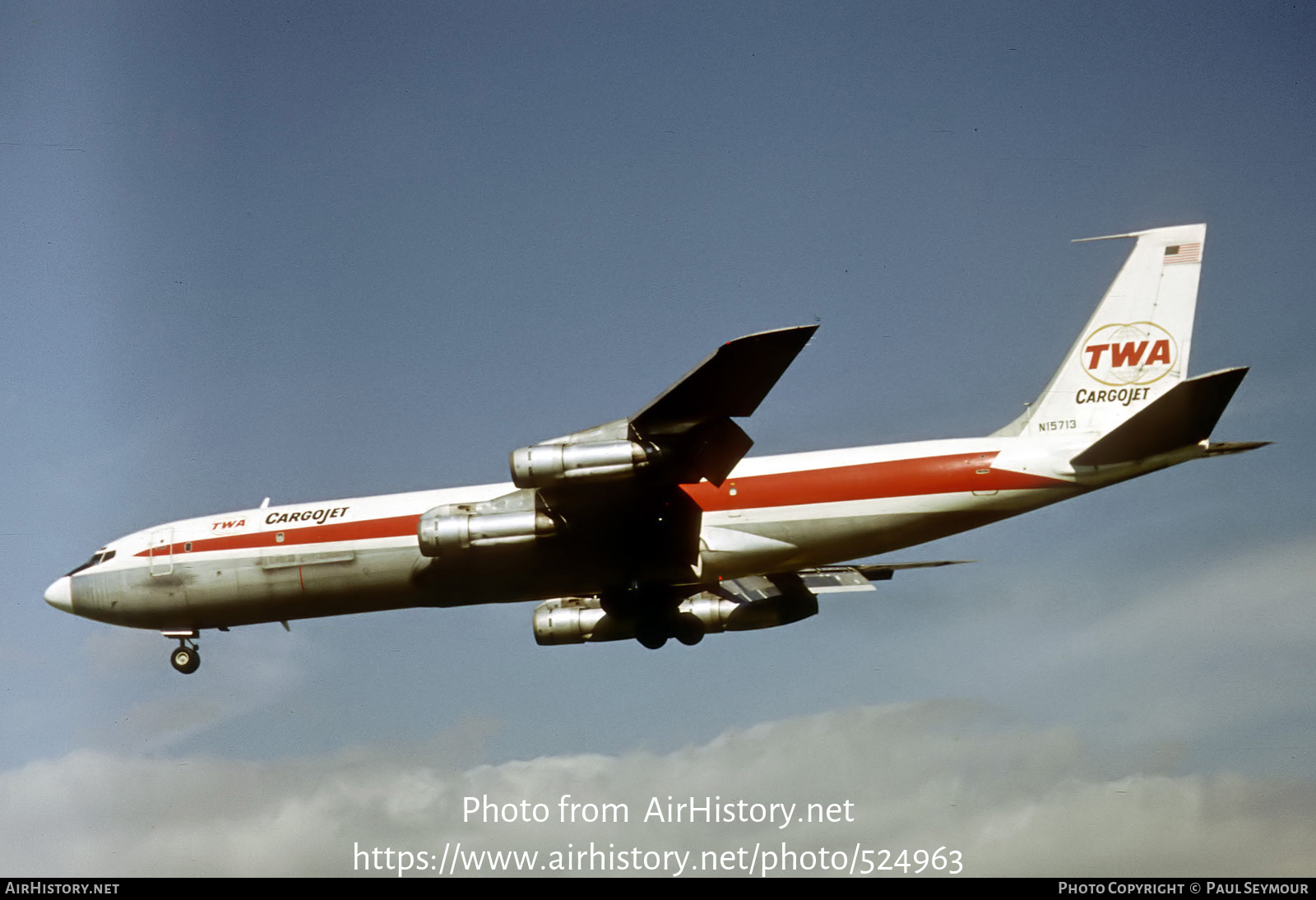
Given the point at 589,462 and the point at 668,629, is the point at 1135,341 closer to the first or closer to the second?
the point at 668,629

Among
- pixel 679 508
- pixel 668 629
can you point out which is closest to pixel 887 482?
pixel 679 508

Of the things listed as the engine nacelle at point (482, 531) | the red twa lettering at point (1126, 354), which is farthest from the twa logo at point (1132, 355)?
the engine nacelle at point (482, 531)

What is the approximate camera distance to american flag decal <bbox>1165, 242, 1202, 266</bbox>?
25.4 metres

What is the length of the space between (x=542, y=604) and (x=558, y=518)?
6.22 metres

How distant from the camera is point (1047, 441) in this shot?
78.1ft

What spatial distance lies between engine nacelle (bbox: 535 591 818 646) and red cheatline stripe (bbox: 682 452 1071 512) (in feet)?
15.1

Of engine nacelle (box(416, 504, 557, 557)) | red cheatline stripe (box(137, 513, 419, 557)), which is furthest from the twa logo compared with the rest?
red cheatline stripe (box(137, 513, 419, 557))

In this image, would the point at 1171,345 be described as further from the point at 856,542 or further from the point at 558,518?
the point at 558,518

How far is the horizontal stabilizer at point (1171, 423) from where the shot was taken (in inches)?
800

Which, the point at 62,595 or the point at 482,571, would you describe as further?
the point at 62,595

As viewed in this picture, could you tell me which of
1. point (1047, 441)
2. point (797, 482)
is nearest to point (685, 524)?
point (797, 482)

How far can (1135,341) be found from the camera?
25375mm

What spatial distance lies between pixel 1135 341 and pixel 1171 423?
427cm

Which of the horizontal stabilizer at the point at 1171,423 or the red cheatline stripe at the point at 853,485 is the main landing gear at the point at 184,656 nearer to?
the red cheatline stripe at the point at 853,485
